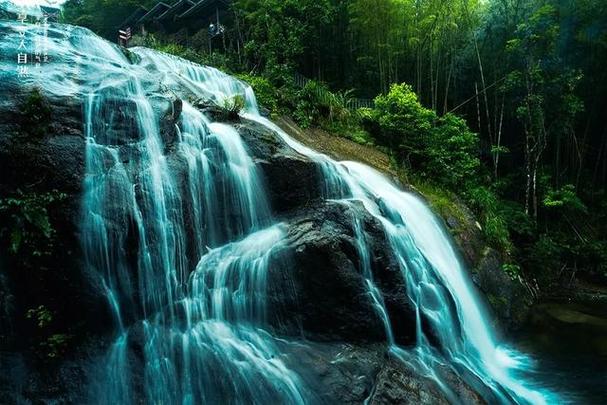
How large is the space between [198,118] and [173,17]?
20.9 meters

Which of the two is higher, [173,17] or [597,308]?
[173,17]

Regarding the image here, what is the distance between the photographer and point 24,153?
595 centimetres

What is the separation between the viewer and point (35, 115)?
20.8 feet

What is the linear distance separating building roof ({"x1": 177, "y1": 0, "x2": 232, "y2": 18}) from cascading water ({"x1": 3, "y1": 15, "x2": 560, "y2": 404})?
16133mm

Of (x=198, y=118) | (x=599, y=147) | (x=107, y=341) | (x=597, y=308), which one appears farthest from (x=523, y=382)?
(x=599, y=147)

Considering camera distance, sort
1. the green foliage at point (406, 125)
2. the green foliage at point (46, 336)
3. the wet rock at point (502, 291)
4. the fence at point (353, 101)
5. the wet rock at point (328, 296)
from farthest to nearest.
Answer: the fence at point (353, 101) → the green foliage at point (406, 125) → the wet rock at point (502, 291) → the wet rock at point (328, 296) → the green foliage at point (46, 336)

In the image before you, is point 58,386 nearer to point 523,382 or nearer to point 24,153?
point 24,153

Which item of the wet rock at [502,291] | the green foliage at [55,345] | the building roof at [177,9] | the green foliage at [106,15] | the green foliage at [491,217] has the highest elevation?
the green foliage at [106,15]

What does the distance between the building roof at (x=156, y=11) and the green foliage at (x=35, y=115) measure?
74.2 ft

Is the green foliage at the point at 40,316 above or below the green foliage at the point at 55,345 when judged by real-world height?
above

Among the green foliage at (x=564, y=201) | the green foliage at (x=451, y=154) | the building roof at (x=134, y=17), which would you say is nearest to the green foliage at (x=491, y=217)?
the green foliage at (x=451, y=154)

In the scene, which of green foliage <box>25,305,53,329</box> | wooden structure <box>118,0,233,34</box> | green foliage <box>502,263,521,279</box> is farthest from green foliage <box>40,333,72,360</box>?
wooden structure <box>118,0,233,34</box>

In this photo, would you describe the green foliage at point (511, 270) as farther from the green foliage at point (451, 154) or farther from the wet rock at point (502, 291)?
the green foliage at point (451, 154)

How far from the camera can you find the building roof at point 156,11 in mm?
26297
